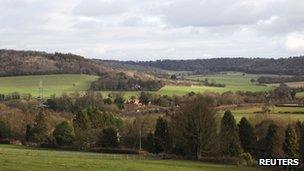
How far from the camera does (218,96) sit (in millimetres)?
149750

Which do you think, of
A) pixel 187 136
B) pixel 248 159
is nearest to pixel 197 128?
pixel 187 136

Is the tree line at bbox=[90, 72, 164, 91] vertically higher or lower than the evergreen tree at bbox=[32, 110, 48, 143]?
higher

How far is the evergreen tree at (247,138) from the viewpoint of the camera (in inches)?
2805

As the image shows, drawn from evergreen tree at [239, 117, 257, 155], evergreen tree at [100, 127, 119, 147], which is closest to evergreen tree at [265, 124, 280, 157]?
evergreen tree at [239, 117, 257, 155]

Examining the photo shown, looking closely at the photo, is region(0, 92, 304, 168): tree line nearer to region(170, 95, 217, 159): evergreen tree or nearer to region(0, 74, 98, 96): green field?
region(170, 95, 217, 159): evergreen tree

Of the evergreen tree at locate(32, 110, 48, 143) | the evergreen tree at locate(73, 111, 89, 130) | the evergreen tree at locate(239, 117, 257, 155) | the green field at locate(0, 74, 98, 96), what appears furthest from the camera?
the green field at locate(0, 74, 98, 96)

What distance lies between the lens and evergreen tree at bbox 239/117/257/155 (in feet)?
234

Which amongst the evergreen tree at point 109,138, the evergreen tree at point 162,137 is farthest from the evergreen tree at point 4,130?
the evergreen tree at point 162,137

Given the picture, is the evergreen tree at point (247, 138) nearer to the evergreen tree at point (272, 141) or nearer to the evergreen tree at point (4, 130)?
the evergreen tree at point (272, 141)

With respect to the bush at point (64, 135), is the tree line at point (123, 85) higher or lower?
higher

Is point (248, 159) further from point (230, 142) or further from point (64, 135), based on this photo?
point (64, 135)

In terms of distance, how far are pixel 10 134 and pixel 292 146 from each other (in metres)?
50.5

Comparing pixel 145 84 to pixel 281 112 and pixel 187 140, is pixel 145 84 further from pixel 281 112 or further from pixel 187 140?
pixel 187 140

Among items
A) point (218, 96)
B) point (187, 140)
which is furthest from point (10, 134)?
point (218, 96)
